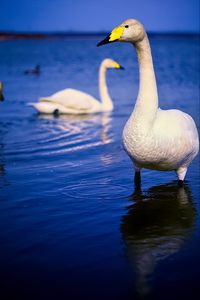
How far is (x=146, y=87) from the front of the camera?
5.68 m

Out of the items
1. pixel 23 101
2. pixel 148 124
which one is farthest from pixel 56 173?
pixel 23 101

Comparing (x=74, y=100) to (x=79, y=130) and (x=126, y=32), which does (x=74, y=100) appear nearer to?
(x=79, y=130)

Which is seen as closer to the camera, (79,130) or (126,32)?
(126,32)

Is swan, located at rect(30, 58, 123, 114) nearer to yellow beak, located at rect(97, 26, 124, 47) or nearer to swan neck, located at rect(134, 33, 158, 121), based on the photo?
swan neck, located at rect(134, 33, 158, 121)

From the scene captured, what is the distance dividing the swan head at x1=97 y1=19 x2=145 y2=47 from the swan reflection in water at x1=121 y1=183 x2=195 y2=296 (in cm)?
158

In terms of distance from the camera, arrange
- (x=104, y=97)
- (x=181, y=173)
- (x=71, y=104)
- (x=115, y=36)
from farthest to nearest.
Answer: (x=104, y=97) → (x=71, y=104) → (x=181, y=173) → (x=115, y=36)

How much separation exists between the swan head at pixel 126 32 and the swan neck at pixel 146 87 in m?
0.16

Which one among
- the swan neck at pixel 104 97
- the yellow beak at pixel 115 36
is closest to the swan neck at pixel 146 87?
the yellow beak at pixel 115 36

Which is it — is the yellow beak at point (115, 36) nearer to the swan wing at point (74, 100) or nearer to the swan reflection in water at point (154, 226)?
the swan reflection in water at point (154, 226)

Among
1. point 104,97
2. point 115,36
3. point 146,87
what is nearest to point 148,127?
point 146,87

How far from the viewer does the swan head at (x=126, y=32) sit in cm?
527

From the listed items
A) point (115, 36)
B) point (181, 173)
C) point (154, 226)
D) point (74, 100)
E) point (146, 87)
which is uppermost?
point (115, 36)

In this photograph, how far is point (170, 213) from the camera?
17.6 ft

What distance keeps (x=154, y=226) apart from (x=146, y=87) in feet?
4.75
